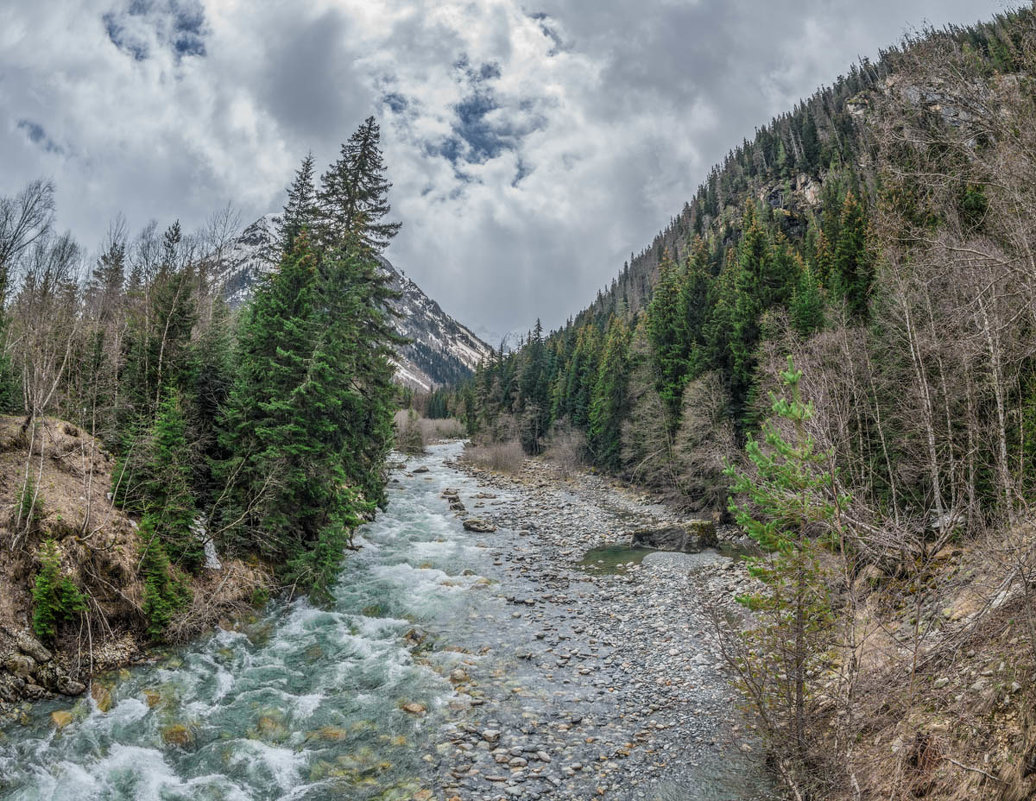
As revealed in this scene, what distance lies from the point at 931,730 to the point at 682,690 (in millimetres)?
5168

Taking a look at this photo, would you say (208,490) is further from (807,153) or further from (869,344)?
(807,153)

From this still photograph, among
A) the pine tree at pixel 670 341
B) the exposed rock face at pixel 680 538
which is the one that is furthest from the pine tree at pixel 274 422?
the pine tree at pixel 670 341

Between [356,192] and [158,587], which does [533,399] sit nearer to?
[356,192]

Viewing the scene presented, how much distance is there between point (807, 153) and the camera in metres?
100

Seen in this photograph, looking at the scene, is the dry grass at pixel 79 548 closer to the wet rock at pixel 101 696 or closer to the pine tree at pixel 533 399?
the wet rock at pixel 101 696

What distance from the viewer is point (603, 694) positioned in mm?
10359

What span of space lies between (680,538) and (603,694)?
45.5 ft

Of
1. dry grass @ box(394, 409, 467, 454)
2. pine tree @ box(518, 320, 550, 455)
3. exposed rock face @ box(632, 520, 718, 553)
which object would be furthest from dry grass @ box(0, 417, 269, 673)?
pine tree @ box(518, 320, 550, 455)

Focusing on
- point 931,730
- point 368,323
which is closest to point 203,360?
point 368,323

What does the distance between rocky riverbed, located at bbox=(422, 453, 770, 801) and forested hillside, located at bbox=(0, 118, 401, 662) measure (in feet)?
21.9

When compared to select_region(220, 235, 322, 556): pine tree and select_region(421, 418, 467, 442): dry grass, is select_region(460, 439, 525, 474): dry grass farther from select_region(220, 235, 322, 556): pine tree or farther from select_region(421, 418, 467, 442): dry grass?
select_region(220, 235, 322, 556): pine tree

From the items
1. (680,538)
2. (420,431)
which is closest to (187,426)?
(680,538)

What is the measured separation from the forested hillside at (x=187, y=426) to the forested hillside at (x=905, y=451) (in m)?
12.1

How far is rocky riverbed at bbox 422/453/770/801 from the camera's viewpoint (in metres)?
7.68
